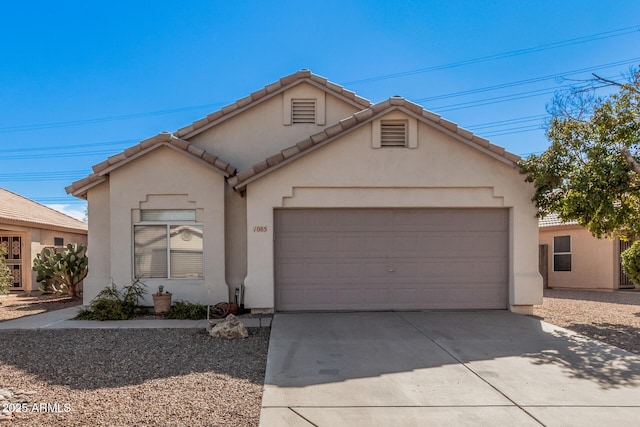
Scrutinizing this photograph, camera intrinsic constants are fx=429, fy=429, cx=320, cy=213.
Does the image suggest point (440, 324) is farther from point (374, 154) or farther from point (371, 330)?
point (374, 154)

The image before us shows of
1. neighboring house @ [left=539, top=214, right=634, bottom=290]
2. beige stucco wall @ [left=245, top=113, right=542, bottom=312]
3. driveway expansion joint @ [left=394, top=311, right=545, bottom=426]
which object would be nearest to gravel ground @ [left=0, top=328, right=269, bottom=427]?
driveway expansion joint @ [left=394, top=311, right=545, bottom=426]

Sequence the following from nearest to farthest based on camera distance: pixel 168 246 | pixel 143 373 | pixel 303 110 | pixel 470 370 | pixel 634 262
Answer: pixel 143 373 < pixel 470 370 < pixel 168 246 < pixel 303 110 < pixel 634 262

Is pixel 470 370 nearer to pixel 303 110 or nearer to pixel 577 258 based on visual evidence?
pixel 303 110

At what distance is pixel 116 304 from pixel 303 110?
22.4 ft

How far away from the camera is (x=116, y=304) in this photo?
9789 millimetres

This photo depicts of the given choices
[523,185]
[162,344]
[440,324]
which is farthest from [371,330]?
[523,185]

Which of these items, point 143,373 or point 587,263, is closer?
point 143,373

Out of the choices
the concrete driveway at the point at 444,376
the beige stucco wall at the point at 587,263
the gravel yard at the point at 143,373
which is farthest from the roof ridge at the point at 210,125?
the beige stucco wall at the point at 587,263

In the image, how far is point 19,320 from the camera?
32.0ft

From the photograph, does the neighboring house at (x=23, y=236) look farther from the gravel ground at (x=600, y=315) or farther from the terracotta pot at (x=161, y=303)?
the gravel ground at (x=600, y=315)

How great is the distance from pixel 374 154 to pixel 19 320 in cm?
895

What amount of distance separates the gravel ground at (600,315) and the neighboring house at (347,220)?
0.97m

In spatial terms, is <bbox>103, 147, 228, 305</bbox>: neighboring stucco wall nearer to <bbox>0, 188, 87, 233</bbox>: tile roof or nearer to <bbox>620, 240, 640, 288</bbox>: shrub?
<bbox>0, 188, 87, 233</bbox>: tile roof

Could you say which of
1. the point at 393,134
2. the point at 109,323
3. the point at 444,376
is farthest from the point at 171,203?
the point at 444,376
